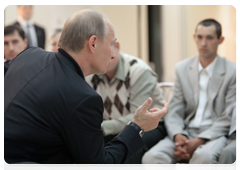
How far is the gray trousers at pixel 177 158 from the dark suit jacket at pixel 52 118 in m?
0.91

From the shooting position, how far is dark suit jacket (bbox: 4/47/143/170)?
0.97m

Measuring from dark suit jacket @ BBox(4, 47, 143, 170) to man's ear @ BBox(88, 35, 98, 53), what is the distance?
12 cm

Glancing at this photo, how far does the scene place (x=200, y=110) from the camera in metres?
2.18

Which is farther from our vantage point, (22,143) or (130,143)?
(130,143)

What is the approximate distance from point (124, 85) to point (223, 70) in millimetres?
780

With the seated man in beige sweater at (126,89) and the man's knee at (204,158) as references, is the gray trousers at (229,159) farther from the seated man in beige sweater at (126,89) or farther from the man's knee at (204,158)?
the seated man in beige sweater at (126,89)

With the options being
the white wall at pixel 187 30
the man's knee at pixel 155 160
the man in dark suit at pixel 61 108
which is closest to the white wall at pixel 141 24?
the white wall at pixel 187 30

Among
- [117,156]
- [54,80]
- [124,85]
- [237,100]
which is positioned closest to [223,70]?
[237,100]

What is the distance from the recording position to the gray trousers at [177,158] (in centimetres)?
176

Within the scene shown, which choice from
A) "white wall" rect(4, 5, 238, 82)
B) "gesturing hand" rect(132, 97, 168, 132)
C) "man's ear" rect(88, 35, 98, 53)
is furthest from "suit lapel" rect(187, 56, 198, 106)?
"white wall" rect(4, 5, 238, 82)

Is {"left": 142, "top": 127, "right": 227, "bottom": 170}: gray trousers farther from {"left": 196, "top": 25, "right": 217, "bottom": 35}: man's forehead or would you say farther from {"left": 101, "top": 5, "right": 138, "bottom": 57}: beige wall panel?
{"left": 101, "top": 5, "right": 138, "bottom": 57}: beige wall panel
